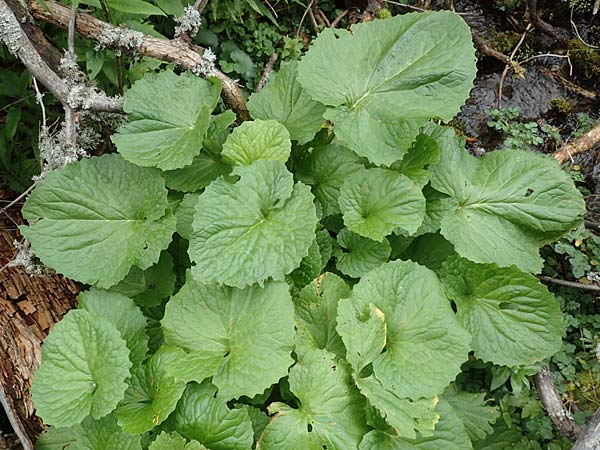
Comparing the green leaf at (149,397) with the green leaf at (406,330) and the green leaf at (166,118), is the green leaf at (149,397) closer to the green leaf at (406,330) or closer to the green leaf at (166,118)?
the green leaf at (406,330)

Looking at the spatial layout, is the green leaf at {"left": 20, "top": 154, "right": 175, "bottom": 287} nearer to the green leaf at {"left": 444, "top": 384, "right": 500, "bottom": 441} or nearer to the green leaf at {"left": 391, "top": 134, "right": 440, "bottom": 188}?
the green leaf at {"left": 391, "top": 134, "right": 440, "bottom": 188}

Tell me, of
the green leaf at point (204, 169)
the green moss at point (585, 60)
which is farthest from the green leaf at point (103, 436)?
the green moss at point (585, 60)

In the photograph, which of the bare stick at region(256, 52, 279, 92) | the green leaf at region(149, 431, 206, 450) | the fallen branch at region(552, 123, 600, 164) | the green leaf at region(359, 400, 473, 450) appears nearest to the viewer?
the green leaf at region(149, 431, 206, 450)

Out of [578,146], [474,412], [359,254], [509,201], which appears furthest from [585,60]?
[474,412]

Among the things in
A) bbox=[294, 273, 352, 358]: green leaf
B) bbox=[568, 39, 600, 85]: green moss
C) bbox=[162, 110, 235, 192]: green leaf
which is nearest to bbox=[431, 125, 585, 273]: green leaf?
bbox=[294, 273, 352, 358]: green leaf

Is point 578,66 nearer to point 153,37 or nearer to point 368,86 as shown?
point 368,86

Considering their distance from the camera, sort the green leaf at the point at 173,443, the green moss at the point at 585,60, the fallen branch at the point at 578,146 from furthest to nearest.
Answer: the green moss at the point at 585,60, the fallen branch at the point at 578,146, the green leaf at the point at 173,443
